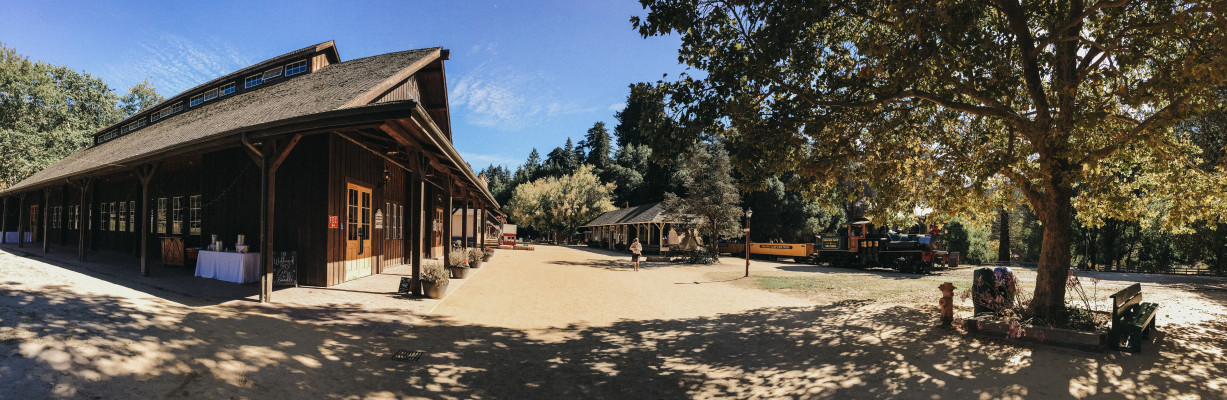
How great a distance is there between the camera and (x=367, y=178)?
12852mm

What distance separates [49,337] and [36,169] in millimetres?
41945

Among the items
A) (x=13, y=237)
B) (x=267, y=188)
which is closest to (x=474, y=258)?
(x=267, y=188)

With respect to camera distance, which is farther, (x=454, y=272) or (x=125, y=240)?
(x=125, y=240)

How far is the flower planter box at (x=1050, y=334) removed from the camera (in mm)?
6434

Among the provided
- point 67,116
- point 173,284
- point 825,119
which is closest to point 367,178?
point 173,284

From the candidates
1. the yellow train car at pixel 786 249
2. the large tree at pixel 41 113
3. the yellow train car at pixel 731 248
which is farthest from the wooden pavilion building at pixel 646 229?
the large tree at pixel 41 113

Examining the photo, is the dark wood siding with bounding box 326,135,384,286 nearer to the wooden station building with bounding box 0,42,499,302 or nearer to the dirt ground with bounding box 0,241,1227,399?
the wooden station building with bounding box 0,42,499,302

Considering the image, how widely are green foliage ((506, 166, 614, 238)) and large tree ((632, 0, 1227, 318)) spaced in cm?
4145

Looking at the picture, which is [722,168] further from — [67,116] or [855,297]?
[67,116]

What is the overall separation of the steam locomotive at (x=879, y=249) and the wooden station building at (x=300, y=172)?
17.5m

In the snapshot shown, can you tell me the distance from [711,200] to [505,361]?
2185 cm

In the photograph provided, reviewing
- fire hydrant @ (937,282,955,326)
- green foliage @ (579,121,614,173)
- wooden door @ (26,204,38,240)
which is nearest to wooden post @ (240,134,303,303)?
fire hydrant @ (937,282,955,326)

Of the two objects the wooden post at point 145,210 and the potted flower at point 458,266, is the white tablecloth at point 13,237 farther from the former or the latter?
the potted flower at point 458,266

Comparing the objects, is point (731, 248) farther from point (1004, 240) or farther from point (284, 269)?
point (284, 269)
